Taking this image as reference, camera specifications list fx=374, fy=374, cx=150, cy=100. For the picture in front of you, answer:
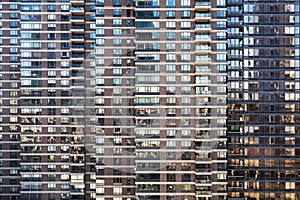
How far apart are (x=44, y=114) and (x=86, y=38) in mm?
9877

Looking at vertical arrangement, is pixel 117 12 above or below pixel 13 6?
below

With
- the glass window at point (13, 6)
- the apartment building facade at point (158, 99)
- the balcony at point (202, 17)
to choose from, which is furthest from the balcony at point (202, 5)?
the glass window at point (13, 6)

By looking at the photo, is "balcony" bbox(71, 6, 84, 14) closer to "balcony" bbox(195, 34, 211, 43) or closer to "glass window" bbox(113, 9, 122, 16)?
"glass window" bbox(113, 9, 122, 16)

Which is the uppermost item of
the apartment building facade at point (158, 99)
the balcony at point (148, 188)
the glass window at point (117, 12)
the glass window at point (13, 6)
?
the glass window at point (13, 6)

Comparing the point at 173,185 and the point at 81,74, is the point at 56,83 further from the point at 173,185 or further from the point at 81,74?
the point at 173,185

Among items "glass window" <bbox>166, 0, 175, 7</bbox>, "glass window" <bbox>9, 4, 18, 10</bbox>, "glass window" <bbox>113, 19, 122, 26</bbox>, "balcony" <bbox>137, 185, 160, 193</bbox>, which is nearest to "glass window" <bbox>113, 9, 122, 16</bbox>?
"glass window" <bbox>113, 19, 122, 26</bbox>

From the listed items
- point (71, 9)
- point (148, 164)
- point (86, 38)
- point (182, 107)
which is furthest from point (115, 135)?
point (71, 9)

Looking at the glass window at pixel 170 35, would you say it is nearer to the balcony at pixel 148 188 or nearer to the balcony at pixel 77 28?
the balcony at pixel 77 28

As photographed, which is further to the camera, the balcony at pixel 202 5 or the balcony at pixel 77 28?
the balcony at pixel 77 28

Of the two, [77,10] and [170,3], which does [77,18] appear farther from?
[170,3]

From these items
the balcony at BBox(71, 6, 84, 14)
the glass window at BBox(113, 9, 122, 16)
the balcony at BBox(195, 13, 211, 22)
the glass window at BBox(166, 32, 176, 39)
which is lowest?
the glass window at BBox(166, 32, 176, 39)

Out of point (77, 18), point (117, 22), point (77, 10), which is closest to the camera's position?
point (117, 22)

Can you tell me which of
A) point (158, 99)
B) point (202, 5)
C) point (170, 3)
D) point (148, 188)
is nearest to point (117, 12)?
point (170, 3)

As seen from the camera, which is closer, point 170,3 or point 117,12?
point 170,3
